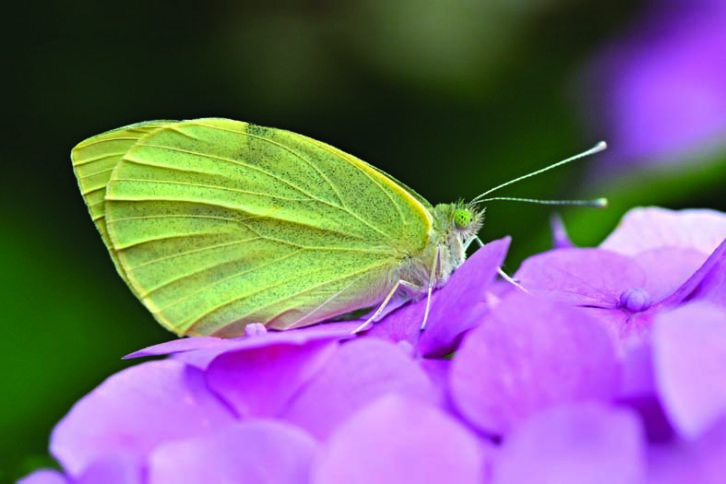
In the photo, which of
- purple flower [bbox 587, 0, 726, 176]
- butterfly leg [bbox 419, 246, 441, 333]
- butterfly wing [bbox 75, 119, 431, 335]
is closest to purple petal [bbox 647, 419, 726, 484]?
butterfly leg [bbox 419, 246, 441, 333]

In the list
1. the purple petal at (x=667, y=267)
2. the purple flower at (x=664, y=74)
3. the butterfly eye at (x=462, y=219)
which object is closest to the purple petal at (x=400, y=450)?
the purple petal at (x=667, y=267)

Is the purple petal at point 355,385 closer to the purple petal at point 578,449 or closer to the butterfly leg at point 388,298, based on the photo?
the purple petal at point 578,449

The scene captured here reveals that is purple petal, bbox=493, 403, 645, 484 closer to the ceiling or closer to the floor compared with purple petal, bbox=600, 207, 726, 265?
closer to the ceiling

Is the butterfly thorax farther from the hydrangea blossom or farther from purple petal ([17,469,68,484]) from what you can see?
purple petal ([17,469,68,484])

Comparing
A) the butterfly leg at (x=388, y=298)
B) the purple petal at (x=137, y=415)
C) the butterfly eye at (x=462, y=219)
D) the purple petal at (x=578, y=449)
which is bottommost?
the butterfly leg at (x=388, y=298)

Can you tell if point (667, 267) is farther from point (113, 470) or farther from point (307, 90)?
point (307, 90)

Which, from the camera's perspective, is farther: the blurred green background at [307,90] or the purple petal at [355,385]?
the blurred green background at [307,90]

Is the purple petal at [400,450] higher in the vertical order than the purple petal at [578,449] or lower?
lower
